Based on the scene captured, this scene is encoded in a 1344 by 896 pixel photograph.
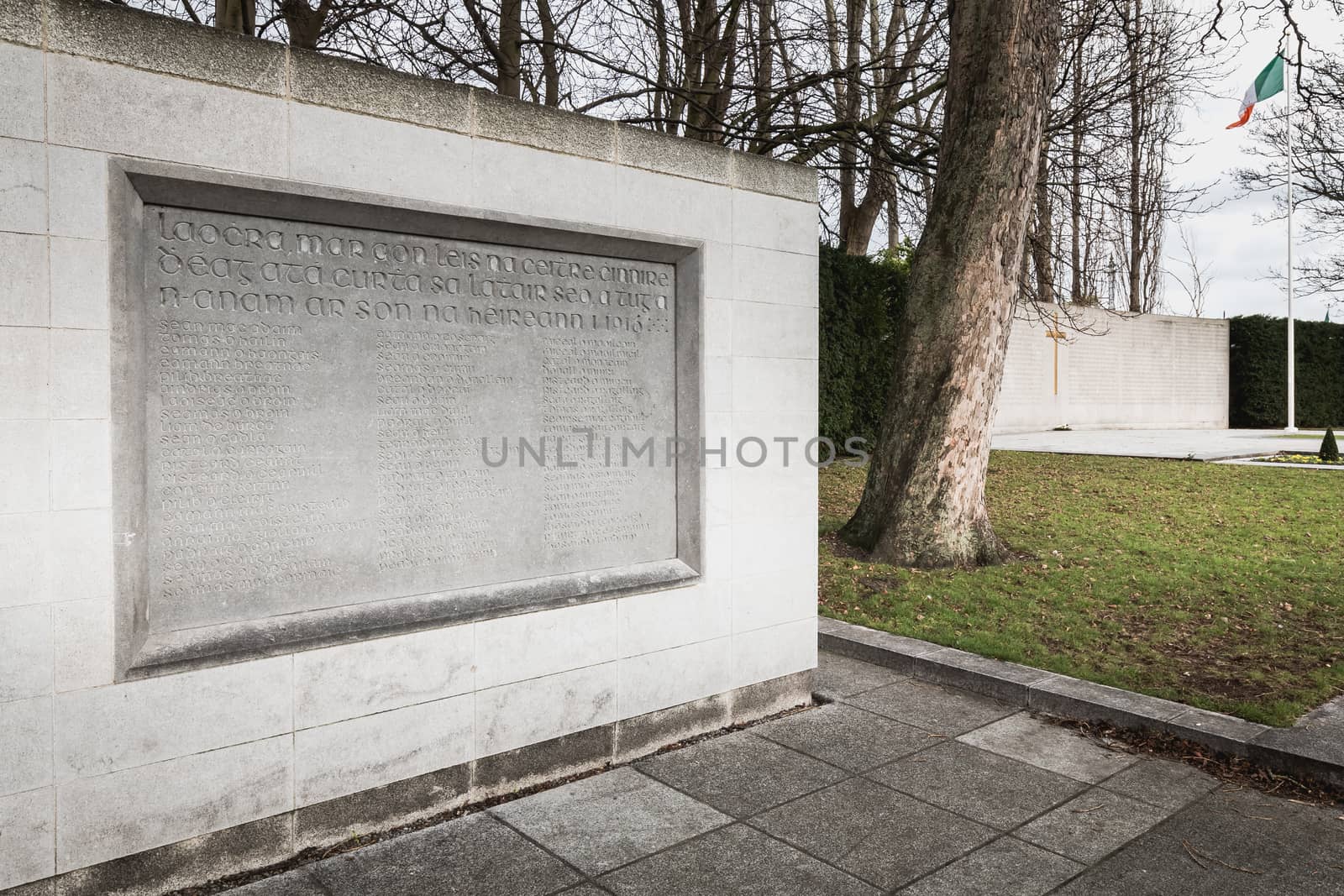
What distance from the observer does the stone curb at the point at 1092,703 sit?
3.92 m

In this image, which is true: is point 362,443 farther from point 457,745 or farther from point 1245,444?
point 1245,444

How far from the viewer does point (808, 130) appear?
11.2 metres

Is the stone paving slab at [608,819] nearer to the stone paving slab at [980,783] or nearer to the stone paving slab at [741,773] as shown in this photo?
the stone paving slab at [741,773]

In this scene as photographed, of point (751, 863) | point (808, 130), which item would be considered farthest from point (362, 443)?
point (808, 130)

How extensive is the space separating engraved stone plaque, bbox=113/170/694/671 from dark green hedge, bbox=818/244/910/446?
1232 centimetres

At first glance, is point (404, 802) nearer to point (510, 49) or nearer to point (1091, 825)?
point (1091, 825)

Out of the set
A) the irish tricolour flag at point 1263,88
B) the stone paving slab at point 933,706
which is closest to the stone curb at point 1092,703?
the stone paving slab at point 933,706

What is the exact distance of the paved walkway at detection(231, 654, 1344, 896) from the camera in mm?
3053

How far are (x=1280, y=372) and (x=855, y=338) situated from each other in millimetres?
22757

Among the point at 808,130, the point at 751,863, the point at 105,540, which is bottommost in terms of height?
the point at 751,863

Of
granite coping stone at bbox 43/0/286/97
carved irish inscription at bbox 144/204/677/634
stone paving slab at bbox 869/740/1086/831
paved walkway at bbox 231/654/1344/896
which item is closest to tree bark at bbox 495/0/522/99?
carved irish inscription at bbox 144/204/677/634

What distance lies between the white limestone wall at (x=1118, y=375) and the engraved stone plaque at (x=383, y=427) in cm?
2241

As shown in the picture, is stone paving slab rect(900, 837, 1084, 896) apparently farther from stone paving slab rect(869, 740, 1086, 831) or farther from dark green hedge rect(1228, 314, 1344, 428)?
dark green hedge rect(1228, 314, 1344, 428)

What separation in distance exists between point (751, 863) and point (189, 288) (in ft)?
8.83
